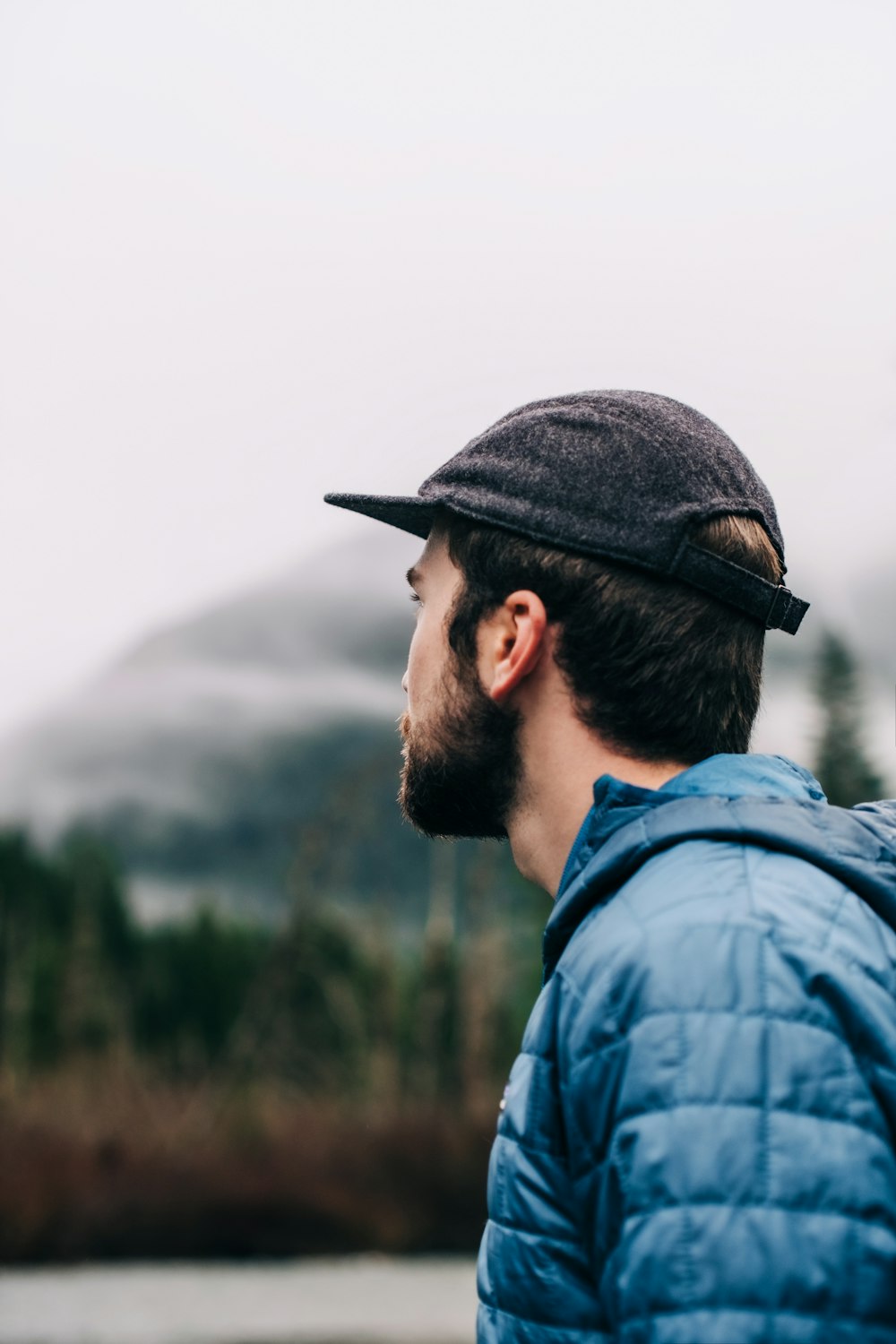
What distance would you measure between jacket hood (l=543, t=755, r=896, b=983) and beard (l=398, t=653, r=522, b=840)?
0.24 metres

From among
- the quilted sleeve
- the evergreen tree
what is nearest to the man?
the quilted sleeve

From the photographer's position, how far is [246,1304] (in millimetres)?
6730

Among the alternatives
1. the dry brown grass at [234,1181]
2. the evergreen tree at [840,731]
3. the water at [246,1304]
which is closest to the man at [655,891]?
the water at [246,1304]

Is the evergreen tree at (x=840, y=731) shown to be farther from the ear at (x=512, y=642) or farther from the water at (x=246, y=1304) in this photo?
the ear at (x=512, y=642)

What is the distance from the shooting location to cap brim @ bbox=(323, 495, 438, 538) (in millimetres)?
1719

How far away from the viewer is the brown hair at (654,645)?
1512 millimetres

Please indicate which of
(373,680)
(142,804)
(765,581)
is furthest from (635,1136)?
(142,804)

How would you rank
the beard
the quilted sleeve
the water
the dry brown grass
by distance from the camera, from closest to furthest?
1. the quilted sleeve
2. the beard
3. the water
4. the dry brown grass

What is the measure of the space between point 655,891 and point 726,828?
0.30 ft

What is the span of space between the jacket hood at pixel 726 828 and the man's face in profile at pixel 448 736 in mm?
249

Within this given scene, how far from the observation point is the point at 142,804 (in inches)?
413

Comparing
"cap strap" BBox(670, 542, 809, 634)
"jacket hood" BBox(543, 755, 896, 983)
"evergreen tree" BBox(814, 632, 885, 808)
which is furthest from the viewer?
"evergreen tree" BBox(814, 632, 885, 808)

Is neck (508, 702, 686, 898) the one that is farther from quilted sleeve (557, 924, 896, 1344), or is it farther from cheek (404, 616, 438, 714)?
quilted sleeve (557, 924, 896, 1344)

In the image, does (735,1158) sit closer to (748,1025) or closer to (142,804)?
(748,1025)
